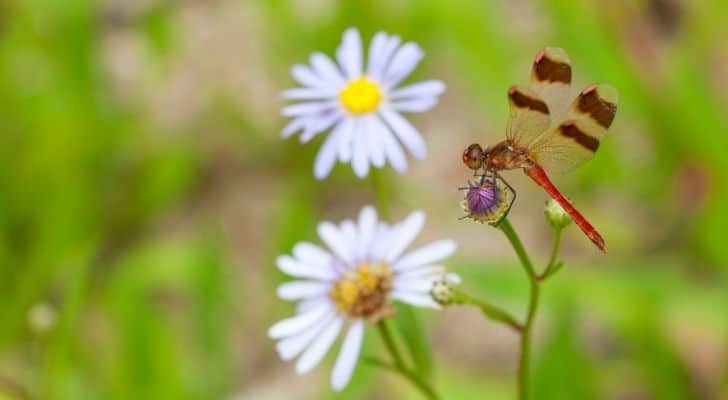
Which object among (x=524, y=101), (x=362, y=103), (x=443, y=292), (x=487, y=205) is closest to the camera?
(x=487, y=205)

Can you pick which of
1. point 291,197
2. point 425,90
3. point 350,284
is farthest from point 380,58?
point 291,197

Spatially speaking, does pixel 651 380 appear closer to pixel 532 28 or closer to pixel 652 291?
pixel 652 291

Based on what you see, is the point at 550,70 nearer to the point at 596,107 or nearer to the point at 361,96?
the point at 596,107

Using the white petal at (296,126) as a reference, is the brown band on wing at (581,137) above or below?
below

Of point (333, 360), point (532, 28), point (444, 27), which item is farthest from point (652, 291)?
point (532, 28)

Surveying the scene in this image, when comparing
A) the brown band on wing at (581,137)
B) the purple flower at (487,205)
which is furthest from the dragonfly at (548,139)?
the purple flower at (487,205)

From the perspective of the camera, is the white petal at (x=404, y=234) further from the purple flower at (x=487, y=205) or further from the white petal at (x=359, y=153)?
the purple flower at (x=487, y=205)
